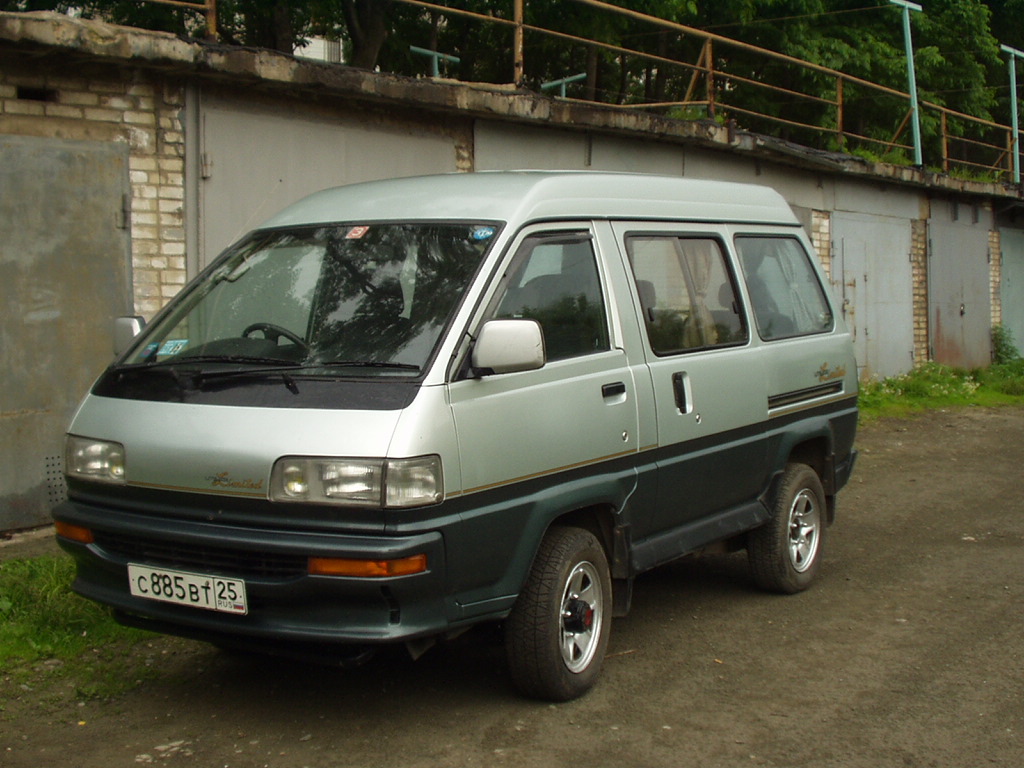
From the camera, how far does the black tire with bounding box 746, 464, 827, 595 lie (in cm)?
621

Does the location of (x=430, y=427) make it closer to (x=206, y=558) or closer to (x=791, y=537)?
(x=206, y=558)

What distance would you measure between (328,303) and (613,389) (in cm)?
121

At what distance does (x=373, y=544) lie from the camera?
12.7 feet

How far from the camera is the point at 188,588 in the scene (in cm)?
415

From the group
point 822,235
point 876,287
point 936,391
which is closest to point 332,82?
point 822,235

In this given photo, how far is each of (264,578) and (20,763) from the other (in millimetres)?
1128

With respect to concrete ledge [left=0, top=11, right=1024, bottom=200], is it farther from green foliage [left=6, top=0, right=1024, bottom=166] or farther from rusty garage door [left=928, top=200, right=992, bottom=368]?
green foliage [left=6, top=0, right=1024, bottom=166]

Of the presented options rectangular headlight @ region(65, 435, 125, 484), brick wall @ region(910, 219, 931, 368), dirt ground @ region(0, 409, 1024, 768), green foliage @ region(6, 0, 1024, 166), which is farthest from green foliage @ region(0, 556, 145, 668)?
brick wall @ region(910, 219, 931, 368)

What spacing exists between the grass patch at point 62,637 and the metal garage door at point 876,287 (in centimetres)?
1299

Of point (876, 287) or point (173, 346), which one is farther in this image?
point (876, 287)

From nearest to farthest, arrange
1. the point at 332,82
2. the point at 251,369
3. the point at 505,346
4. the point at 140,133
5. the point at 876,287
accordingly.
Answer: the point at 505,346 → the point at 251,369 → the point at 140,133 → the point at 332,82 → the point at 876,287

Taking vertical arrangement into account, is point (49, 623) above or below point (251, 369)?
below

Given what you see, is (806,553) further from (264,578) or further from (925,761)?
(264,578)

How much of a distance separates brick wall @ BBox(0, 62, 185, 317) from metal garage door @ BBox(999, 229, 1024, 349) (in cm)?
1733
